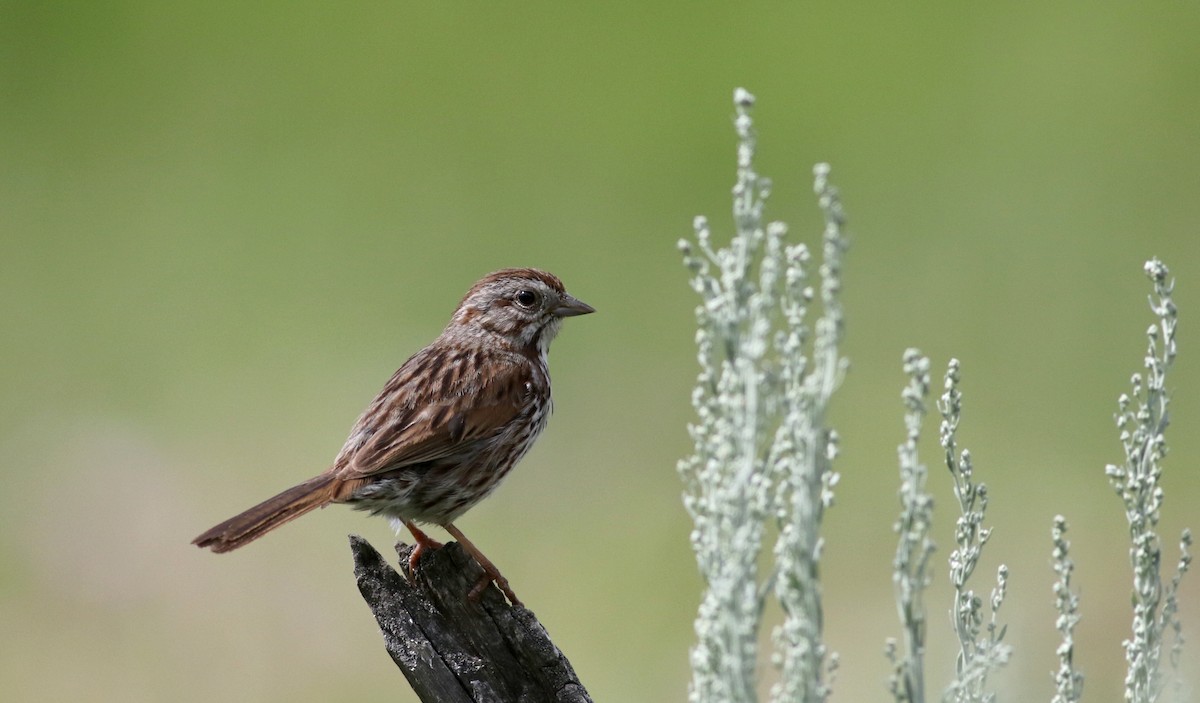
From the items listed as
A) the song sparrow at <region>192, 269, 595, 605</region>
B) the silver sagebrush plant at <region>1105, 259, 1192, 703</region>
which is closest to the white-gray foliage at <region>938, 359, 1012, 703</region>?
the silver sagebrush plant at <region>1105, 259, 1192, 703</region>

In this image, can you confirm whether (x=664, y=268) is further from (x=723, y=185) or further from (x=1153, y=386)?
(x=1153, y=386)

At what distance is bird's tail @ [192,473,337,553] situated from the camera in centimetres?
366

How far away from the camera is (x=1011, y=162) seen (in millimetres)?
11500

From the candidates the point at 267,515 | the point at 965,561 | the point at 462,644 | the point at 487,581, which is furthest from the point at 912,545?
the point at 267,515

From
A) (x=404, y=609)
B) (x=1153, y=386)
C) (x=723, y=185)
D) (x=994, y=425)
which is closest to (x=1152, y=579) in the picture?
(x=1153, y=386)

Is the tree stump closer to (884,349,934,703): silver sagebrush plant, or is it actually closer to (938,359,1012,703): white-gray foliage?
(938,359,1012,703): white-gray foliage

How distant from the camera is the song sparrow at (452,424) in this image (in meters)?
4.12

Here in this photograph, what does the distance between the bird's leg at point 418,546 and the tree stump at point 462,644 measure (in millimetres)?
333

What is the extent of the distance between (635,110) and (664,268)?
2.20 metres

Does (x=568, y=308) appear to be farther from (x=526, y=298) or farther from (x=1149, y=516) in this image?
(x=1149, y=516)

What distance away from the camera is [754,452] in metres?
2.10

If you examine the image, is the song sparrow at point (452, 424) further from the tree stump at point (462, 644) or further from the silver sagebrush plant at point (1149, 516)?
the silver sagebrush plant at point (1149, 516)

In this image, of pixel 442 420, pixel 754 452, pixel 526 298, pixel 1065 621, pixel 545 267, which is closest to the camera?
pixel 754 452

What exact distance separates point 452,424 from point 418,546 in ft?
2.02
